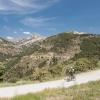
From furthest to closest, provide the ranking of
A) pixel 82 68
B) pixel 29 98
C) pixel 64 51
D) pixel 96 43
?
1. pixel 64 51
2. pixel 96 43
3. pixel 82 68
4. pixel 29 98

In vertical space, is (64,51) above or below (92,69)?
above

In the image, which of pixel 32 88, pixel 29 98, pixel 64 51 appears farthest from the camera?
pixel 64 51

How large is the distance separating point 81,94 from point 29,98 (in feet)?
8.66

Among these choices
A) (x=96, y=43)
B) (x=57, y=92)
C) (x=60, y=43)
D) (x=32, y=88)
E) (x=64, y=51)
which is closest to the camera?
(x=57, y=92)

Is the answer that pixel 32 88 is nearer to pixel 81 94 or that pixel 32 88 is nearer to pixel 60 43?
pixel 81 94

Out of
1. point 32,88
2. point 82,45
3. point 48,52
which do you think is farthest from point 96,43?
point 32,88

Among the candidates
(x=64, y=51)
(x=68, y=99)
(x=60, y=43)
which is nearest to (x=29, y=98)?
(x=68, y=99)

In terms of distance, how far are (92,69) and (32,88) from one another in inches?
407

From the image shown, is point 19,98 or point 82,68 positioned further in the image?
point 82,68

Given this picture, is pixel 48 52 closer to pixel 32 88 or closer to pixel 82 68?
pixel 82 68

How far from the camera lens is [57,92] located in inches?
594

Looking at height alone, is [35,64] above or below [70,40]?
below

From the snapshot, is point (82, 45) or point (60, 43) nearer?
point (82, 45)

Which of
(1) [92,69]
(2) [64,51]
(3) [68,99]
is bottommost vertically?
(3) [68,99]
